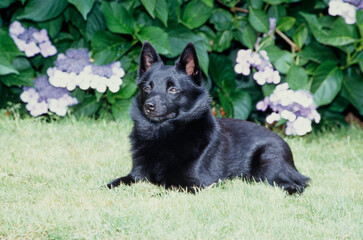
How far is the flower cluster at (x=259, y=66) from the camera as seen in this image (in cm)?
462

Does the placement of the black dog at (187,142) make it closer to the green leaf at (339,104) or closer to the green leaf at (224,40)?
the green leaf at (224,40)

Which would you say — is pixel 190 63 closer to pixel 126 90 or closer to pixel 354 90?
pixel 126 90

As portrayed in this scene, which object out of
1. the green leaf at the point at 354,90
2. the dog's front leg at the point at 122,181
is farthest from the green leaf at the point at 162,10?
the green leaf at the point at 354,90

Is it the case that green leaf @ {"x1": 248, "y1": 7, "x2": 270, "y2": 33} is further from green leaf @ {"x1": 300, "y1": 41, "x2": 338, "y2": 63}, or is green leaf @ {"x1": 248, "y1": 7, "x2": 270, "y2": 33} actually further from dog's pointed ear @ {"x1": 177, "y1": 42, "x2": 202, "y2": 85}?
dog's pointed ear @ {"x1": 177, "y1": 42, "x2": 202, "y2": 85}

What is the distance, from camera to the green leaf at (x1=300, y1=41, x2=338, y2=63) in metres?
4.67

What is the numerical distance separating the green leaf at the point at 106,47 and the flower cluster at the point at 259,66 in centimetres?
107

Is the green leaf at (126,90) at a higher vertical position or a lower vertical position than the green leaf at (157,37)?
lower

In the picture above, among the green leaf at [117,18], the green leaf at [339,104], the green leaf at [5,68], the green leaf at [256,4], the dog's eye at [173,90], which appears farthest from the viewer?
the green leaf at [339,104]

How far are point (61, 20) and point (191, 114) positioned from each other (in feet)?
6.81

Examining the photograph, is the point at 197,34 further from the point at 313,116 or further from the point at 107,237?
the point at 107,237

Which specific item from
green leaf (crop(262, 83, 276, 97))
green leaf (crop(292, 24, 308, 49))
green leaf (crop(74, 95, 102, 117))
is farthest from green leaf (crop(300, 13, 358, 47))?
green leaf (crop(74, 95, 102, 117))

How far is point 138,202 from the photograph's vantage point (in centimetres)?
285

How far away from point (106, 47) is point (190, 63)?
1.40 meters

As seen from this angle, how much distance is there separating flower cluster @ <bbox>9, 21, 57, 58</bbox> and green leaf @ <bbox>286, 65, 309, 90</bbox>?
88.8 inches
